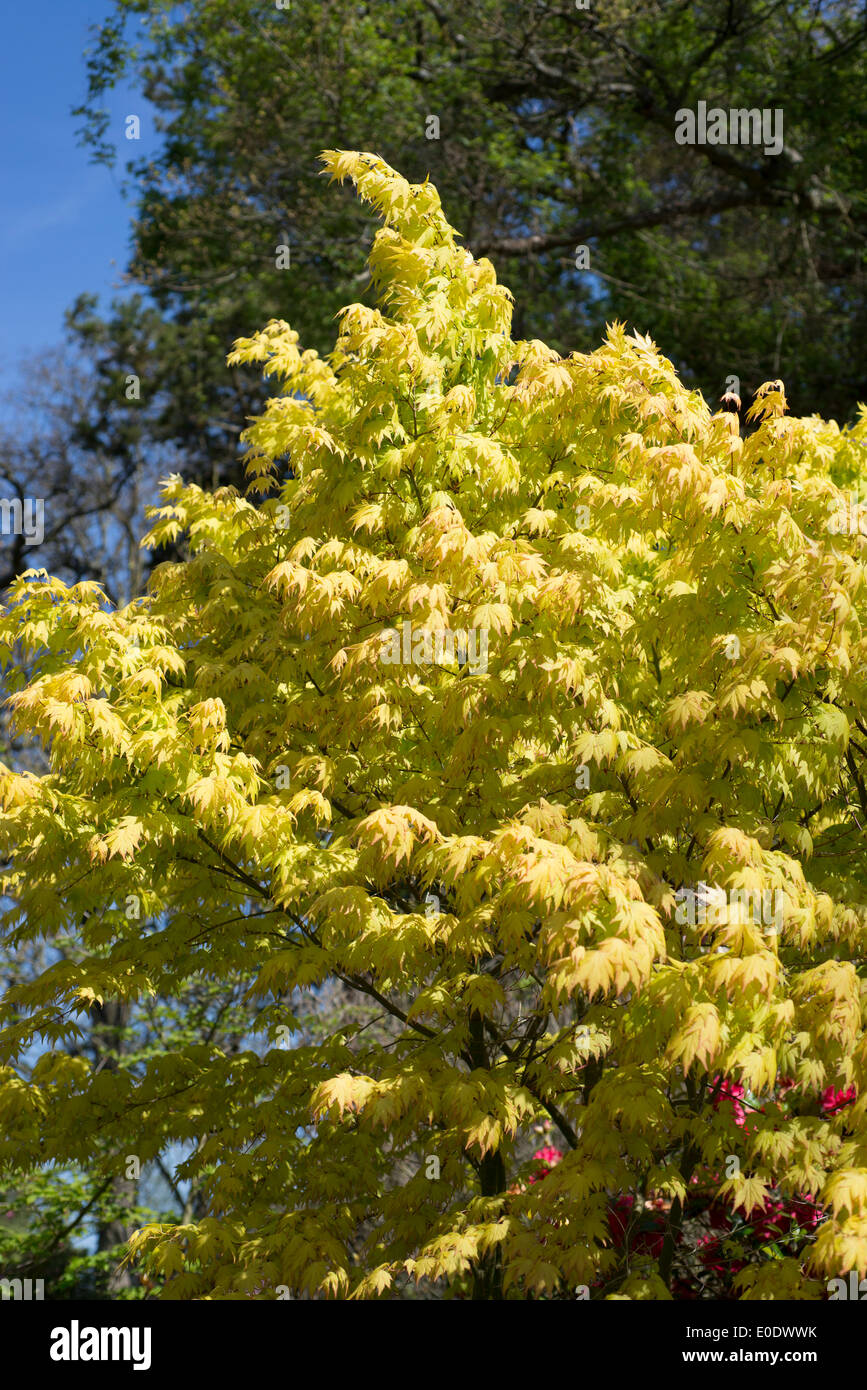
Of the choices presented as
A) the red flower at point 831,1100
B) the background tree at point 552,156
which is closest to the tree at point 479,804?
the red flower at point 831,1100

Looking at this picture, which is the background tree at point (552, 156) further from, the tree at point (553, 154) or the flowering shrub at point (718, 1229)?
the flowering shrub at point (718, 1229)

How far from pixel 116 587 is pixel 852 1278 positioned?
19.1m

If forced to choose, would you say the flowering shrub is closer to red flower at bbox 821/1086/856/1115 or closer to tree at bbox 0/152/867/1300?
red flower at bbox 821/1086/856/1115

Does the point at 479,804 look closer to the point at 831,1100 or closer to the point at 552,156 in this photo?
the point at 831,1100

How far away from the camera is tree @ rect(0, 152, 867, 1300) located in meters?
4.50

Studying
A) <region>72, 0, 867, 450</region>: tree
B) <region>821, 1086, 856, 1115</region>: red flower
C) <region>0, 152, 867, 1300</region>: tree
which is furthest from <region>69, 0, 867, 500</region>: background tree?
<region>821, 1086, 856, 1115</region>: red flower

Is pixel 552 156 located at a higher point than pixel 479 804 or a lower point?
higher

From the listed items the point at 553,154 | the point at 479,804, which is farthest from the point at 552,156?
the point at 479,804

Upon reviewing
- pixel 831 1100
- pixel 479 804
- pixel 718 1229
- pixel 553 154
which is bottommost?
pixel 718 1229

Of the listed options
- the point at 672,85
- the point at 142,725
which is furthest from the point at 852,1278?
the point at 672,85

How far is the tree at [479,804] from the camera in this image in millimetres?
4496

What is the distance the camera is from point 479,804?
569cm
